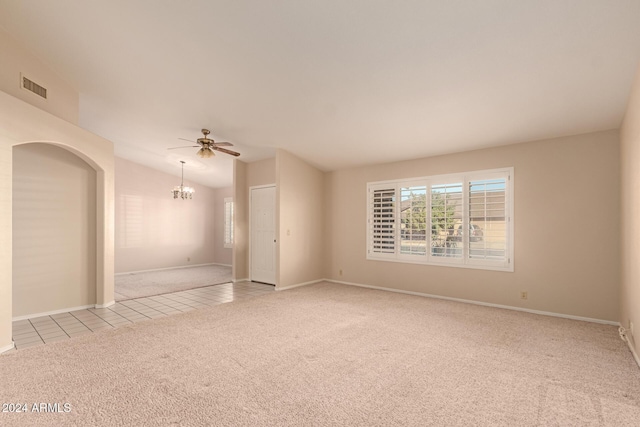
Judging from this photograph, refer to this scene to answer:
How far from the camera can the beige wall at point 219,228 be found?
33.2ft

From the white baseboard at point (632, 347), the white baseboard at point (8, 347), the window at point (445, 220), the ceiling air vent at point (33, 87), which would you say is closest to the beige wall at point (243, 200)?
the window at point (445, 220)

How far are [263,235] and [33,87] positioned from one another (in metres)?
4.34

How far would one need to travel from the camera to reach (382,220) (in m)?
6.21

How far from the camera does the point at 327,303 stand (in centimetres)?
511

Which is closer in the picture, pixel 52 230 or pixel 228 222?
pixel 52 230

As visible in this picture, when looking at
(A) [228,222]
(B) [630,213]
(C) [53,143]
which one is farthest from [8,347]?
(A) [228,222]

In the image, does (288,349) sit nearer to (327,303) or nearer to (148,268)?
(327,303)

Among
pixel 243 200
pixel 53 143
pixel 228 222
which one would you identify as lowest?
pixel 228 222

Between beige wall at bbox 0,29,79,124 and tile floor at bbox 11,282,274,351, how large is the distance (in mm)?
2763

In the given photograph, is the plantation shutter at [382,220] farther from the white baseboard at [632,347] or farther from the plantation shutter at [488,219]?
the white baseboard at [632,347]

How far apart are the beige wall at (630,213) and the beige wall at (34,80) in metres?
6.39

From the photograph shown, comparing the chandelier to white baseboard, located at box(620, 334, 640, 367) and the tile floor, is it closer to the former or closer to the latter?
the tile floor

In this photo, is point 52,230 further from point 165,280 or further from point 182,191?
point 182,191

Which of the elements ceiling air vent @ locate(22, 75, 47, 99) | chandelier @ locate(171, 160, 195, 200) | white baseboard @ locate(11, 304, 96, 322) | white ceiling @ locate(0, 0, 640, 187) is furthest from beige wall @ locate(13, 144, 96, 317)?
chandelier @ locate(171, 160, 195, 200)
